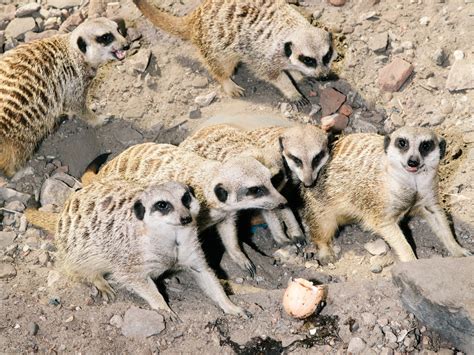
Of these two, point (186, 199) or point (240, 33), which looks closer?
point (186, 199)

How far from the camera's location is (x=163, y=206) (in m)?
2.54

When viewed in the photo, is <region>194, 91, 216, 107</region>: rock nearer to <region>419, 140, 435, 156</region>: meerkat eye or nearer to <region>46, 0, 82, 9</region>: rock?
<region>46, 0, 82, 9</region>: rock

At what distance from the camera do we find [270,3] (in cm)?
385

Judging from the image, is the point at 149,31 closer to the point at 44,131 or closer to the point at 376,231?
the point at 44,131

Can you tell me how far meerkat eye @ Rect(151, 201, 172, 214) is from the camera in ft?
8.32

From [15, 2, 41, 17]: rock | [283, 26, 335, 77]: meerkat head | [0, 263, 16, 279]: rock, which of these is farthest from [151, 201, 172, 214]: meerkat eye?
[15, 2, 41, 17]: rock

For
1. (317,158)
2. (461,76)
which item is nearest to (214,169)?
(317,158)

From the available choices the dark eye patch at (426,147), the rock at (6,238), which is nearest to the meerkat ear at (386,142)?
the dark eye patch at (426,147)

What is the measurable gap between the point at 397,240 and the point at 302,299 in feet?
2.28

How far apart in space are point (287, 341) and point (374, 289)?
15.2 inches

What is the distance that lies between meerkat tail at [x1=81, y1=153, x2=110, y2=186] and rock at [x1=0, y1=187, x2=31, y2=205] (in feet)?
0.93

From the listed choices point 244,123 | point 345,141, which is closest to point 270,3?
point 244,123

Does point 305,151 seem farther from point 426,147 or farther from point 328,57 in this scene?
point 328,57

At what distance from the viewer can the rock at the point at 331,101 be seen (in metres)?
3.73
